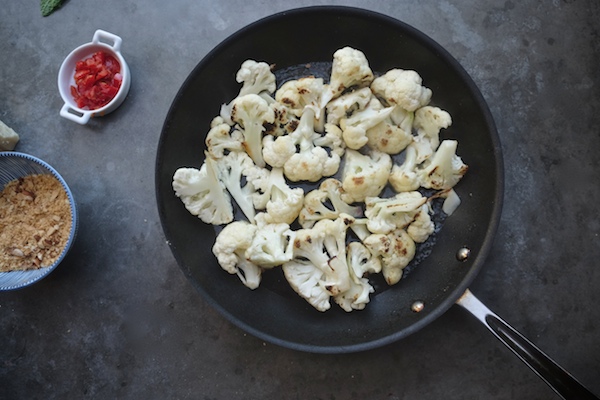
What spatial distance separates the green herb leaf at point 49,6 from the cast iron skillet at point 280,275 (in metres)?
0.95

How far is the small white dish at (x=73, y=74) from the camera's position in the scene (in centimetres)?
254

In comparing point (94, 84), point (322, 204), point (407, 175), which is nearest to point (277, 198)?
point (322, 204)

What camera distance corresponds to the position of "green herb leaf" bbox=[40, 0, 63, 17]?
2.69 meters

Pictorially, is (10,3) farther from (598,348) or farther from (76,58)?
(598,348)

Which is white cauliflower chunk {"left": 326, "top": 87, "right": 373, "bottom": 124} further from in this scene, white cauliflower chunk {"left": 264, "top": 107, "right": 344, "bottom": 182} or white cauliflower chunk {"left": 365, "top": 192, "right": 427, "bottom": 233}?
white cauliflower chunk {"left": 365, "top": 192, "right": 427, "bottom": 233}

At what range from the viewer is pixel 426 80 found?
8.16 ft

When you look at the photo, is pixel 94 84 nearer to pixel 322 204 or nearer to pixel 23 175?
pixel 23 175

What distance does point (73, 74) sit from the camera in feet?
8.58

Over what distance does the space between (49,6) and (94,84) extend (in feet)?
1.66

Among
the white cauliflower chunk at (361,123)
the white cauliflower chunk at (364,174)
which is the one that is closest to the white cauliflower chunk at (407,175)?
the white cauliflower chunk at (364,174)

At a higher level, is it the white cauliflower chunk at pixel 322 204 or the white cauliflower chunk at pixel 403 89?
the white cauliflower chunk at pixel 403 89

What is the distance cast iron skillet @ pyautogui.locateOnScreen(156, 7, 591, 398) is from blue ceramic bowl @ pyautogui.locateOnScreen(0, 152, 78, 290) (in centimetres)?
45

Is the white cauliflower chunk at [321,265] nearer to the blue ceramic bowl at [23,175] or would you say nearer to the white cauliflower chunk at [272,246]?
the white cauliflower chunk at [272,246]

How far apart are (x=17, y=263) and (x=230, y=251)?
994 mm
